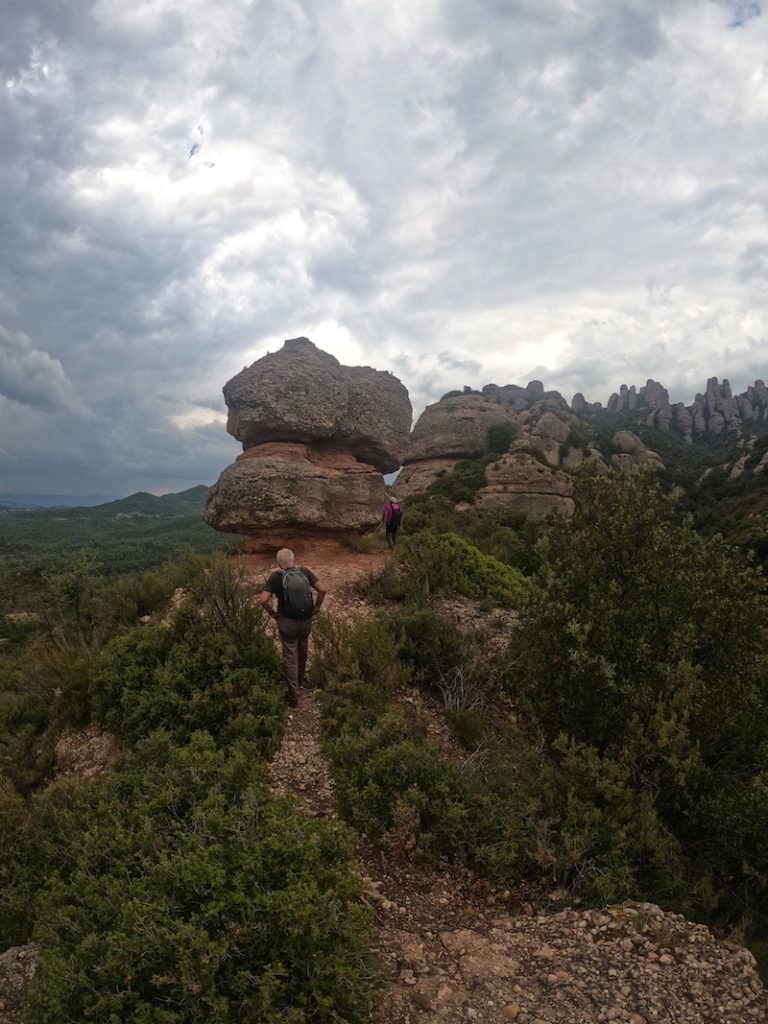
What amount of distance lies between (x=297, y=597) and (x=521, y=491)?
86.0 feet

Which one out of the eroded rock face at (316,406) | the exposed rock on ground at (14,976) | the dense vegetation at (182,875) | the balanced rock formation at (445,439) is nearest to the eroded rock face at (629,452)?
the balanced rock formation at (445,439)

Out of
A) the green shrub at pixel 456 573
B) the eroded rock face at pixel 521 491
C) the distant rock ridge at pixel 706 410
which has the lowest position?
the green shrub at pixel 456 573

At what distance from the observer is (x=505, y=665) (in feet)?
28.1

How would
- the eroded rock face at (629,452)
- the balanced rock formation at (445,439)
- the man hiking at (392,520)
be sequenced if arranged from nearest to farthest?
the man hiking at (392,520) → the balanced rock formation at (445,439) → the eroded rock face at (629,452)

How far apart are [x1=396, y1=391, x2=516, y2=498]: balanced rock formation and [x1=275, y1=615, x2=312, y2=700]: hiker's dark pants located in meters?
31.6

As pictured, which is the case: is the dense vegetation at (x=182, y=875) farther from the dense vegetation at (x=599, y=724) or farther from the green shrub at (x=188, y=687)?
the dense vegetation at (x=599, y=724)

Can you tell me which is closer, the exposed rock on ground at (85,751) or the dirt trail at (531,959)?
the dirt trail at (531,959)

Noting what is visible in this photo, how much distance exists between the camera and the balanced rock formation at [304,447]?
14523mm

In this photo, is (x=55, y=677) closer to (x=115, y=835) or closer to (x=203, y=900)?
(x=115, y=835)

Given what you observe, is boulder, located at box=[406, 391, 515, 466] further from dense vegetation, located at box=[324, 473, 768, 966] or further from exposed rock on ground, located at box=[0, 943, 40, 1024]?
exposed rock on ground, located at box=[0, 943, 40, 1024]

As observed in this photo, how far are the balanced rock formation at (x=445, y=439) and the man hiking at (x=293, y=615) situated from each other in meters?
31.5

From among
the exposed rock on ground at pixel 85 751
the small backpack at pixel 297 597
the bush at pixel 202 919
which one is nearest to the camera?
the bush at pixel 202 919

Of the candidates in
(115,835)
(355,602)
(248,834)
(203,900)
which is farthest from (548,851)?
(355,602)

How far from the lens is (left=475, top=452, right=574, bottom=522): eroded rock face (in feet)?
101
